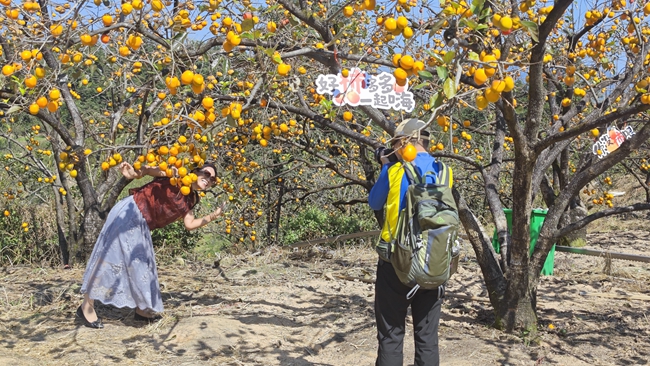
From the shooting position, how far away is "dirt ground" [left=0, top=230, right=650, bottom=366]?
3094 millimetres

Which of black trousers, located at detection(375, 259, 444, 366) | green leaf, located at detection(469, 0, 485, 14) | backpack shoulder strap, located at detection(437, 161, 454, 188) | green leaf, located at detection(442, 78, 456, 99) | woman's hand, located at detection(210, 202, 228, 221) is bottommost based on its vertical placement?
black trousers, located at detection(375, 259, 444, 366)

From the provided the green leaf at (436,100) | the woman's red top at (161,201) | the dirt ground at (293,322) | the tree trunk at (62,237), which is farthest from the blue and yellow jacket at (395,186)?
the tree trunk at (62,237)

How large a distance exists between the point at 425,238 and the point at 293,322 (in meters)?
1.84

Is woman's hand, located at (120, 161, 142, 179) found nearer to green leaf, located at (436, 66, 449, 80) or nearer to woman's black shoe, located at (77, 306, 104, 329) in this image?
woman's black shoe, located at (77, 306, 104, 329)

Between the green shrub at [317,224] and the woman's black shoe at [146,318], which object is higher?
the green shrub at [317,224]

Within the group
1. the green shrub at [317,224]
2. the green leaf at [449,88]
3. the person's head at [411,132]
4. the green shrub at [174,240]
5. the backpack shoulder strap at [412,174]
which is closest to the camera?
the green leaf at [449,88]

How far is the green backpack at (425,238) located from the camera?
85.7 inches

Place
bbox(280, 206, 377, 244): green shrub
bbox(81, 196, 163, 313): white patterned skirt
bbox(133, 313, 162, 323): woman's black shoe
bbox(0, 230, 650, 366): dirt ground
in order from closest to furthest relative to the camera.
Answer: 1. bbox(0, 230, 650, 366): dirt ground
2. bbox(81, 196, 163, 313): white patterned skirt
3. bbox(133, 313, 162, 323): woman's black shoe
4. bbox(280, 206, 377, 244): green shrub

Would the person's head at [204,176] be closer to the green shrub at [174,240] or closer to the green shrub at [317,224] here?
the green shrub at [174,240]

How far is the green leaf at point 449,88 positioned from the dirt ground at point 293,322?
178cm

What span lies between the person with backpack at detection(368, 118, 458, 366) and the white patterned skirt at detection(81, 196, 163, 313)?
1.66 m

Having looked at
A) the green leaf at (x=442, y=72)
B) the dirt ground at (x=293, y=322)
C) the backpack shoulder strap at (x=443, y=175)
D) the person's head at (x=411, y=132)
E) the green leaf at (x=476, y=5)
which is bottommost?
the dirt ground at (x=293, y=322)

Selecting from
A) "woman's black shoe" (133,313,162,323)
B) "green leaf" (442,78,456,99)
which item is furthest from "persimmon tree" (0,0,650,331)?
"woman's black shoe" (133,313,162,323)

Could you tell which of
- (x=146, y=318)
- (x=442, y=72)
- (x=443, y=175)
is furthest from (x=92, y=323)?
(x=442, y=72)
